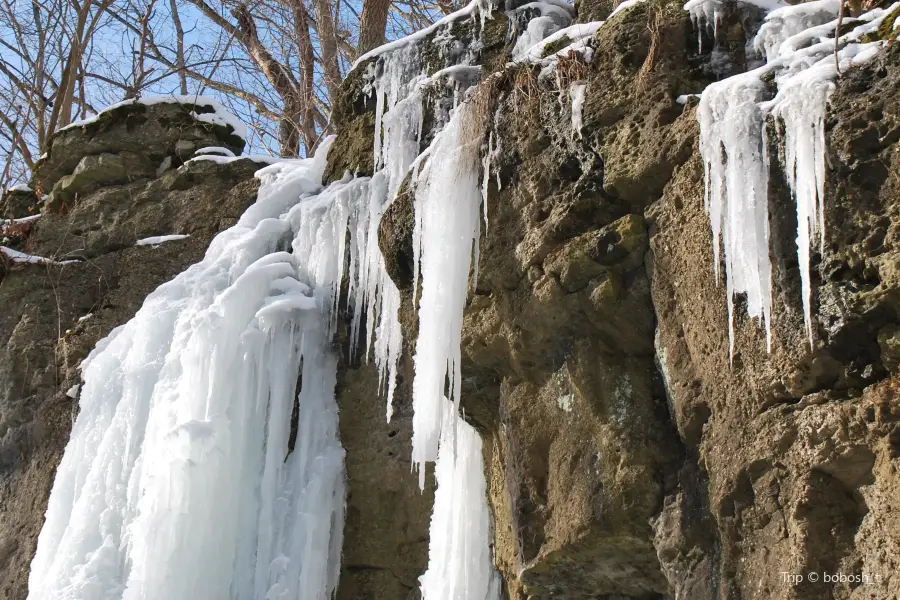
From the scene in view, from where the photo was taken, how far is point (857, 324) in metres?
2.82

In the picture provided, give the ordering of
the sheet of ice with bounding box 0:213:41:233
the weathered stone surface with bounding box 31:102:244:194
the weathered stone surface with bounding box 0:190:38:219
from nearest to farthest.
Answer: the sheet of ice with bounding box 0:213:41:233
the weathered stone surface with bounding box 31:102:244:194
the weathered stone surface with bounding box 0:190:38:219

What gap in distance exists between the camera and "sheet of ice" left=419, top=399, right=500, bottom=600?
14.5ft

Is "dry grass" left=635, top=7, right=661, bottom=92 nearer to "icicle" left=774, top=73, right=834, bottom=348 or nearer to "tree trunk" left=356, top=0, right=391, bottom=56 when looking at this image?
"icicle" left=774, top=73, right=834, bottom=348

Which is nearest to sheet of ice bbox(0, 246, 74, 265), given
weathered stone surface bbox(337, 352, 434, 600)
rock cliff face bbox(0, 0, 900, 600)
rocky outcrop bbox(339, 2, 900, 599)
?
rock cliff face bbox(0, 0, 900, 600)

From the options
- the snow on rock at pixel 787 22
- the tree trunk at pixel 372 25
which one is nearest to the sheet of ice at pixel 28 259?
the tree trunk at pixel 372 25

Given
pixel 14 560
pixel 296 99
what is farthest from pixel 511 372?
pixel 296 99

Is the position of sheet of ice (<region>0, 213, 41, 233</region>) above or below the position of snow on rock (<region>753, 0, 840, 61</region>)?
above

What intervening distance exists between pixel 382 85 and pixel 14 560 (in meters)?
3.75

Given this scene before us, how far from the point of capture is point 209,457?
205 inches

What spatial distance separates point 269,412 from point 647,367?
8.47 feet

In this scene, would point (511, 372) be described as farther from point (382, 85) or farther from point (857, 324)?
point (382, 85)

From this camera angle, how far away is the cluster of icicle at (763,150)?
2984 mm

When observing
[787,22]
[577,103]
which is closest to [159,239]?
[577,103]

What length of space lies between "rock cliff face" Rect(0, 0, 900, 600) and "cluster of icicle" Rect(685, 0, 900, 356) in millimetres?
50
